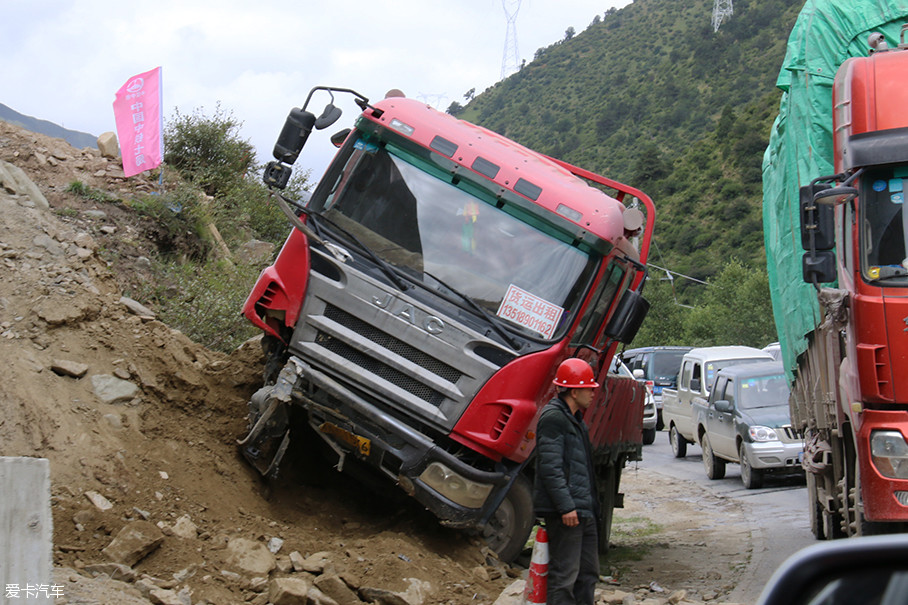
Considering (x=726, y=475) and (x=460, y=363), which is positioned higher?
(x=460, y=363)

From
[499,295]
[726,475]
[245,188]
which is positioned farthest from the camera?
[726,475]

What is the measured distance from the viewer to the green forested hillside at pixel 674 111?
2494 inches

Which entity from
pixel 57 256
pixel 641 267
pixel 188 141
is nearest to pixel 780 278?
pixel 641 267

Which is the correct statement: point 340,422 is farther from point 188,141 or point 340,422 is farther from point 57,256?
point 188,141

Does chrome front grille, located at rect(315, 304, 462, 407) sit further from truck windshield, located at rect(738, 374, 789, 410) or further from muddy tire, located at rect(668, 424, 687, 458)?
muddy tire, located at rect(668, 424, 687, 458)

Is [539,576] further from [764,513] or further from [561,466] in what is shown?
[764,513]

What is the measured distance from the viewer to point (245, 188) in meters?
17.0

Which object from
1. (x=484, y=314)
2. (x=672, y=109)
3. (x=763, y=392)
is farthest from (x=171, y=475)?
(x=672, y=109)

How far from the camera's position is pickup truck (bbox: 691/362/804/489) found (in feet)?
47.9

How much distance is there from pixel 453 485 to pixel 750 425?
9.11 metres

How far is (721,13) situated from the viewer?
285ft

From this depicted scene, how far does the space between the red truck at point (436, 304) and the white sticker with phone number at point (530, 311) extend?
0.03 feet

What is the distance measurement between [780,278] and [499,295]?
400 centimetres

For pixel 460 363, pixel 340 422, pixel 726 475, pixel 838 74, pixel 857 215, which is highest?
pixel 838 74
